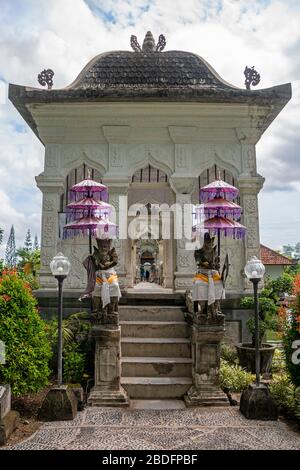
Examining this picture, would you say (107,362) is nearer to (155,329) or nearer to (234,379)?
(155,329)

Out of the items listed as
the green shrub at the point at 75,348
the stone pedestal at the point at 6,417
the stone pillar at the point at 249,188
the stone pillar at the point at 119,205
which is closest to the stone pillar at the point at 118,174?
the stone pillar at the point at 119,205

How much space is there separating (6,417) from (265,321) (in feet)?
16.0

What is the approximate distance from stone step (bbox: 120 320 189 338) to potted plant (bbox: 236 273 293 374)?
1139 mm

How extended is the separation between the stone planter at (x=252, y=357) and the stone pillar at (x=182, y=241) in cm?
182

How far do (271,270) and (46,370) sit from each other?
26273 mm

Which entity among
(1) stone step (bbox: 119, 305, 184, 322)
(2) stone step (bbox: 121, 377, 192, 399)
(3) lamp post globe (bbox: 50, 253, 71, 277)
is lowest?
(2) stone step (bbox: 121, 377, 192, 399)

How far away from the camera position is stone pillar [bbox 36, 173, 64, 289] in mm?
8320

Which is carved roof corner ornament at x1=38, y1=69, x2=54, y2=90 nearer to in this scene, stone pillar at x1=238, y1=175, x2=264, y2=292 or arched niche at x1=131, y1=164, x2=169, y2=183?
arched niche at x1=131, y1=164, x2=169, y2=183

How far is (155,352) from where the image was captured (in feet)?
21.6

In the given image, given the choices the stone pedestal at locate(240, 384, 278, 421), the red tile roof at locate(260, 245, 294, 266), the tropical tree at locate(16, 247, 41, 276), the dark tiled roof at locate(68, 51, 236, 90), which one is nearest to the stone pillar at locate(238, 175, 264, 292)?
the dark tiled roof at locate(68, 51, 236, 90)

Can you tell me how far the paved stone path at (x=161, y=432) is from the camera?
4.25m

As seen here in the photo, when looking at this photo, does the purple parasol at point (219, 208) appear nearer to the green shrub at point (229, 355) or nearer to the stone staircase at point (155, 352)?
the stone staircase at point (155, 352)

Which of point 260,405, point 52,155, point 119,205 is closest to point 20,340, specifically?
point 260,405
